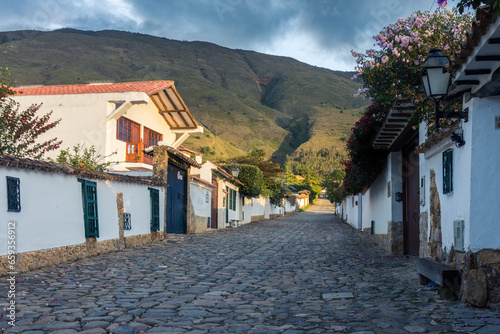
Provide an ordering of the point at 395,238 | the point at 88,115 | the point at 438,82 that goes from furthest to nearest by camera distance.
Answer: the point at 88,115, the point at 395,238, the point at 438,82

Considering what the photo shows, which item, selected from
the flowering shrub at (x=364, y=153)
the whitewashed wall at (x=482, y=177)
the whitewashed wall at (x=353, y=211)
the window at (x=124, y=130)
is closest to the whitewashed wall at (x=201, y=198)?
the window at (x=124, y=130)

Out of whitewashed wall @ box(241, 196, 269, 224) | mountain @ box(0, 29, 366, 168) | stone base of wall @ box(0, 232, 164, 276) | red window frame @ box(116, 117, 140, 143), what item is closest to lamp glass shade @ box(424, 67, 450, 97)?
stone base of wall @ box(0, 232, 164, 276)

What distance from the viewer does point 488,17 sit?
4289 mm

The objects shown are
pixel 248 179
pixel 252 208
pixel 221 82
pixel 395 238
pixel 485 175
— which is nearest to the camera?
pixel 485 175

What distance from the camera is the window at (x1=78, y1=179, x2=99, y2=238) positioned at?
10.9m

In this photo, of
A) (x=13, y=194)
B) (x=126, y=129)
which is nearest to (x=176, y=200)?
(x=126, y=129)

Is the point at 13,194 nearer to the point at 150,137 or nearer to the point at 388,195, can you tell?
the point at 388,195

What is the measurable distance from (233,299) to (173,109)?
68.3 ft

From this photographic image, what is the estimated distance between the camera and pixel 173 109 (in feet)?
85.1

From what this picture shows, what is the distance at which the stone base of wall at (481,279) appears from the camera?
17.4ft

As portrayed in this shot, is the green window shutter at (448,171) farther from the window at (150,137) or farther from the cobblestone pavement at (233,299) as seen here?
the window at (150,137)

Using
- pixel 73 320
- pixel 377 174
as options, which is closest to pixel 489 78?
pixel 73 320

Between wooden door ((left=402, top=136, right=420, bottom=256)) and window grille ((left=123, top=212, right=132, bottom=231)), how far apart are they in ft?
25.4

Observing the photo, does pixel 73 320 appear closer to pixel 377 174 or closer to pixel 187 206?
pixel 377 174
